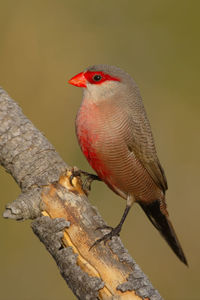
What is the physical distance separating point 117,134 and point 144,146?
0.31 meters

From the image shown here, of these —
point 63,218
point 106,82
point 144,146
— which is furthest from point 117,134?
point 63,218

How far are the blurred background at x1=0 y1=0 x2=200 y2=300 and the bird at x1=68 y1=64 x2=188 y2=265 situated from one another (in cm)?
204

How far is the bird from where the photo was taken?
4.12 m

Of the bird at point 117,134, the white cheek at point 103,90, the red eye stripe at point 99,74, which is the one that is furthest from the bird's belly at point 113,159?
the red eye stripe at point 99,74

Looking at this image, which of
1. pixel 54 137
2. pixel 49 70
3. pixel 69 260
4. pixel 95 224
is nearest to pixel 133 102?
pixel 95 224

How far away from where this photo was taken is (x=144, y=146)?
4340 millimetres

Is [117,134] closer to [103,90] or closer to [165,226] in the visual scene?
[103,90]

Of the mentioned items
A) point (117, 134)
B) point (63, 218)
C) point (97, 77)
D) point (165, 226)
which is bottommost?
→ point (165, 226)

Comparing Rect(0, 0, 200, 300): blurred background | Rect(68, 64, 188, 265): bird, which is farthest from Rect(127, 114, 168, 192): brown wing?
Rect(0, 0, 200, 300): blurred background

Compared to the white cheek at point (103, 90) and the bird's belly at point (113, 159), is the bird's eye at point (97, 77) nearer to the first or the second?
the white cheek at point (103, 90)

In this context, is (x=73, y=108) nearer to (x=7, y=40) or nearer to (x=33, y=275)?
(x=7, y=40)

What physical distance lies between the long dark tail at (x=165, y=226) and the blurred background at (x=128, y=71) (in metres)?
1.41

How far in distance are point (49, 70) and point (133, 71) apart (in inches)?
42.7

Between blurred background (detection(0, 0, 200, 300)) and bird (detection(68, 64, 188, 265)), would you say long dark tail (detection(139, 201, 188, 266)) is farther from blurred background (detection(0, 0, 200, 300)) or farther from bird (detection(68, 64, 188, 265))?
blurred background (detection(0, 0, 200, 300))
